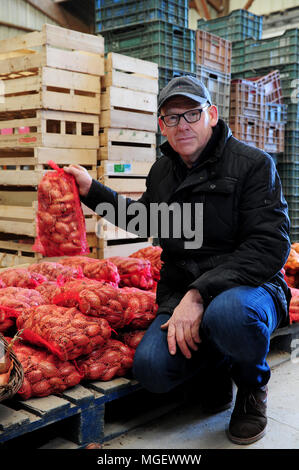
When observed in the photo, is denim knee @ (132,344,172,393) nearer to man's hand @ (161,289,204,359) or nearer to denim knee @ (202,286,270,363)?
man's hand @ (161,289,204,359)

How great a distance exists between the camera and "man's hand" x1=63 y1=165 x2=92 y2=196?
110 inches

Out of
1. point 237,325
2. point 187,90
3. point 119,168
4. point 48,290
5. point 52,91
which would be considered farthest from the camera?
point 119,168

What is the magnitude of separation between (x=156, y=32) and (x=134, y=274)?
3.50 m

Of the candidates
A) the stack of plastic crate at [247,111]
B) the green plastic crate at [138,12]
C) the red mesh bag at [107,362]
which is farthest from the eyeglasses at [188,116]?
the stack of plastic crate at [247,111]

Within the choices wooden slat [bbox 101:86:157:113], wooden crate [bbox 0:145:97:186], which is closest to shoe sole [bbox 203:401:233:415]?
wooden crate [bbox 0:145:97:186]

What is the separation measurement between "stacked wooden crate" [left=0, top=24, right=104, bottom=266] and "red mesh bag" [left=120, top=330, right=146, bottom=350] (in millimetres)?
2156

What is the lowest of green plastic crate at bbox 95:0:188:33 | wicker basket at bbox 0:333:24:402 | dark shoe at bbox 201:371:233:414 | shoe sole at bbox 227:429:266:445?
shoe sole at bbox 227:429:266:445

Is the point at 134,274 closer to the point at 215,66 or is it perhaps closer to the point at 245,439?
the point at 245,439

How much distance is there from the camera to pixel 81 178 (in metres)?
2.81

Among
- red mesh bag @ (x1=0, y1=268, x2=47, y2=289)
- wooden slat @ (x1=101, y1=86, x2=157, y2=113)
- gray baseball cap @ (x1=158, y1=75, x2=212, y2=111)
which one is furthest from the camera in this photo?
wooden slat @ (x1=101, y1=86, x2=157, y2=113)

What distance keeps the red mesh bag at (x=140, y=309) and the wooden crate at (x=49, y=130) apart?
2329 millimetres

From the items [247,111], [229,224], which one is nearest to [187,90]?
[229,224]

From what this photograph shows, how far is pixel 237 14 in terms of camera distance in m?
7.95
